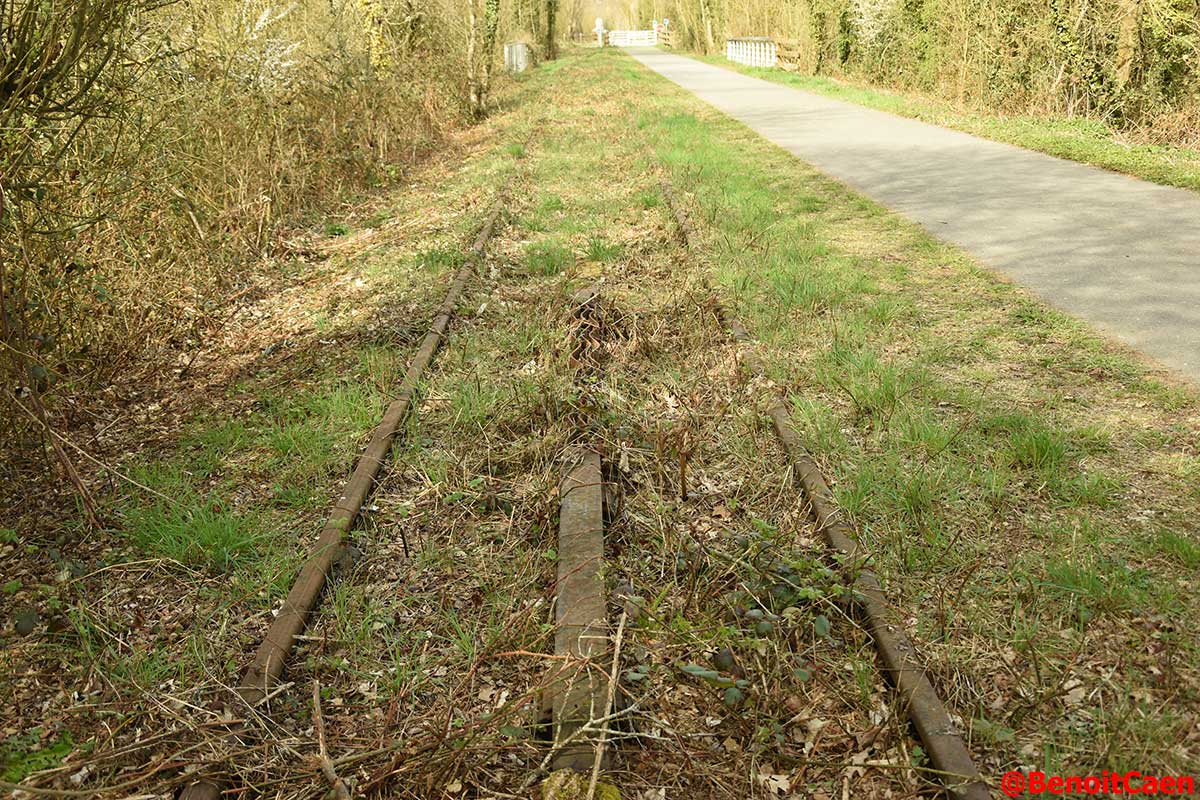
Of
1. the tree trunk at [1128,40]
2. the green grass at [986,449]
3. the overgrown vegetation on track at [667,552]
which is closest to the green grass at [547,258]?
the overgrown vegetation on track at [667,552]

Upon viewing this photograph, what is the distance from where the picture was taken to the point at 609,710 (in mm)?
2582

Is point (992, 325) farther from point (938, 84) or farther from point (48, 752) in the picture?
point (938, 84)

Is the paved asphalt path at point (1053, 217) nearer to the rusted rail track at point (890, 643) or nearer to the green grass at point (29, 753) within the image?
the rusted rail track at point (890, 643)

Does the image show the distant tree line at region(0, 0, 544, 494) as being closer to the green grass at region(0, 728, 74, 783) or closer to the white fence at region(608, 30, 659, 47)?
the green grass at region(0, 728, 74, 783)

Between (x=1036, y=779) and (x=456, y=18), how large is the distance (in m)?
19.3

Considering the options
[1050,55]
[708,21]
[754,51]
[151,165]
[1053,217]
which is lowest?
[1053,217]

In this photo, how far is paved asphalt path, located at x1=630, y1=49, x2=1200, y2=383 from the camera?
5.92 m

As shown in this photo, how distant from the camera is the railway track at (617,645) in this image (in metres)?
2.55

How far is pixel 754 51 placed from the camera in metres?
38.2

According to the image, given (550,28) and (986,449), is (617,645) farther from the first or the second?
(550,28)

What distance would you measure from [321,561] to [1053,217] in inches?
299
